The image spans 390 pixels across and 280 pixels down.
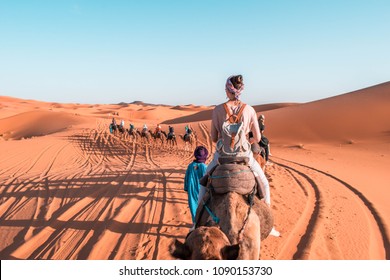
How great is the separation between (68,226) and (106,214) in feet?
3.01

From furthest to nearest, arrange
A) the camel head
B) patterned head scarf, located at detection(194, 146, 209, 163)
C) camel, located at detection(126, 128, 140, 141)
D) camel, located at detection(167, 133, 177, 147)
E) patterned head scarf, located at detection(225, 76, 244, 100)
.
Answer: camel, located at detection(126, 128, 140, 141), camel, located at detection(167, 133, 177, 147), patterned head scarf, located at detection(194, 146, 209, 163), patterned head scarf, located at detection(225, 76, 244, 100), the camel head

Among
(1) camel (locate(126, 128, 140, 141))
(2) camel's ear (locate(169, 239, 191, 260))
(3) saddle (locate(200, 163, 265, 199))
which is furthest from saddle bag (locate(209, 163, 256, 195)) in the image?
(1) camel (locate(126, 128, 140, 141))

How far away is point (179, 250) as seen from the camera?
2250mm

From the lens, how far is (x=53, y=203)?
8.41m

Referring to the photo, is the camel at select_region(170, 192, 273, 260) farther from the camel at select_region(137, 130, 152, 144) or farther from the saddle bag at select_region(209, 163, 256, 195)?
the camel at select_region(137, 130, 152, 144)

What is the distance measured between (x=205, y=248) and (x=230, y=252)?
0.19 metres

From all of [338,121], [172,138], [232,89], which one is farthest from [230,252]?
[338,121]

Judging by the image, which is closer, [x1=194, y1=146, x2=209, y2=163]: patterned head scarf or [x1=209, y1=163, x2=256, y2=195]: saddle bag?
[x1=209, y1=163, x2=256, y2=195]: saddle bag

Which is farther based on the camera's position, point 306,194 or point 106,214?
point 306,194

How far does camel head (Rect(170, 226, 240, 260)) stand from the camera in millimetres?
2227

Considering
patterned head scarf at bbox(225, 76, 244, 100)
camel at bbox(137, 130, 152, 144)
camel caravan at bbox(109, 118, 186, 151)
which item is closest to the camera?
patterned head scarf at bbox(225, 76, 244, 100)

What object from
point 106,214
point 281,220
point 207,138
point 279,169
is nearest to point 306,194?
Answer: point 281,220

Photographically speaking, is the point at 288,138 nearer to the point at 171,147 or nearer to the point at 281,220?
the point at 171,147

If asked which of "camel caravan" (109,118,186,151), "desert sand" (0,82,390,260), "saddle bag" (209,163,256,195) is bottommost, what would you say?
"camel caravan" (109,118,186,151)
